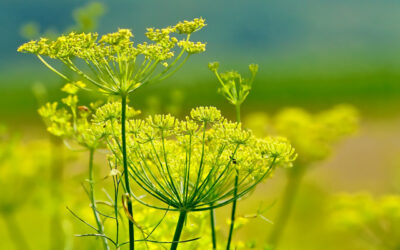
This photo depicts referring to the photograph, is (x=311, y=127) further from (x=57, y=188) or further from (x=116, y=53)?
(x=116, y=53)

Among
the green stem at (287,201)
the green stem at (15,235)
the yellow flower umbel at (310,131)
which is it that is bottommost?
the green stem at (15,235)

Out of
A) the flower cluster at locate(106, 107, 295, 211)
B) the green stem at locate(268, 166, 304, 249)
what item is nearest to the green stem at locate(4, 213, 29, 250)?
the green stem at locate(268, 166, 304, 249)

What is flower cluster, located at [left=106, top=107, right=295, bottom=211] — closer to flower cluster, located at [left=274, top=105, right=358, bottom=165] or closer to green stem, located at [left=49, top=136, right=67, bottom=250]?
green stem, located at [left=49, top=136, right=67, bottom=250]

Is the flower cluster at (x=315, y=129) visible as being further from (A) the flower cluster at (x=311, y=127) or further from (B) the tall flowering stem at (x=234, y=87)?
(B) the tall flowering stem at (x=234, y=87)

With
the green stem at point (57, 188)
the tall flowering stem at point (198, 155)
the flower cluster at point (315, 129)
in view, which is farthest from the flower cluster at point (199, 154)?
the flower cluster at point (315, 129)

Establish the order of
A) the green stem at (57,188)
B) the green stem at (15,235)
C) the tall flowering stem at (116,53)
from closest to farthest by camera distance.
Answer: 1. the tall flowering stem at (116,53)
2. the green stem at (57,188)
3. the green stem at (15,235)

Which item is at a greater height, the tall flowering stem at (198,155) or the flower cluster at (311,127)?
the flower cluster at (311,127)
